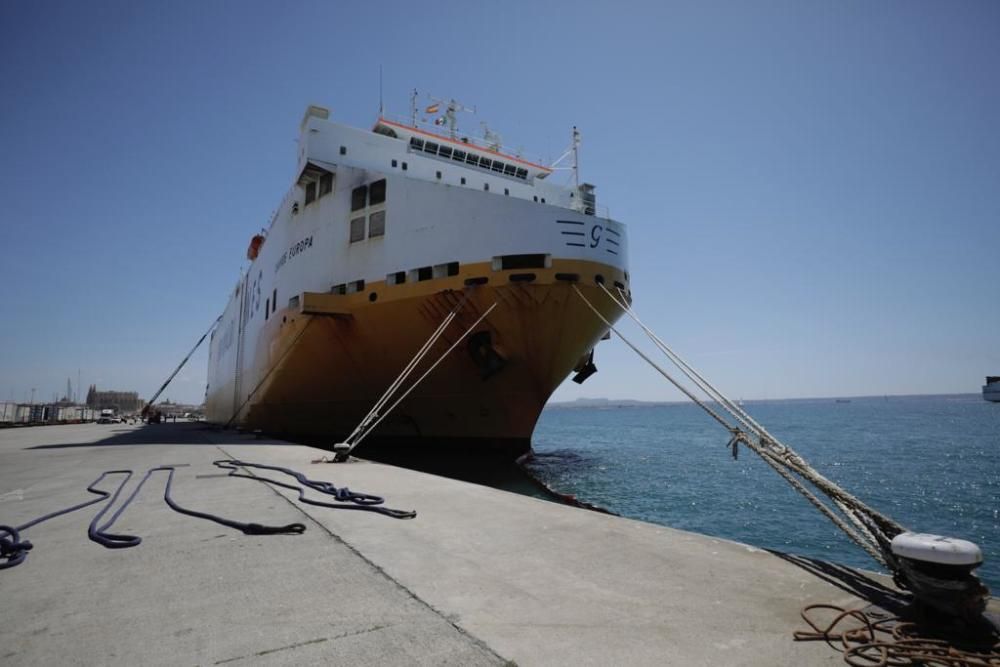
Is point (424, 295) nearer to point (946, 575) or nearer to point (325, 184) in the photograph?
point (325, 184)

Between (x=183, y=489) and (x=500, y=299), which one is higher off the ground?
(x=500, y=299)

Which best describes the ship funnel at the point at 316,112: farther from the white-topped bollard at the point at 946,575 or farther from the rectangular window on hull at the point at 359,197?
the white-topped bollard at the point at 946,575

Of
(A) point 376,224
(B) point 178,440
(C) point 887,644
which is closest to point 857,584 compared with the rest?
(C) point 887,644

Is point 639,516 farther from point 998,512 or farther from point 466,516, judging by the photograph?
point 998,512

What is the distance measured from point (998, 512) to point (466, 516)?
1525 centimetres

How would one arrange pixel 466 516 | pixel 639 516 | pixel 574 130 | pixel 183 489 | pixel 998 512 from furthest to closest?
pixel 574 130 → pixel 998 512 → pixel 639 516 → pixel 183 489 → pixel 466 516

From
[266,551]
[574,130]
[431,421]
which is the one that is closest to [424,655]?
[266,551]

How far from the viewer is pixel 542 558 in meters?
3.55

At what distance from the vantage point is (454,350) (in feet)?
44.0

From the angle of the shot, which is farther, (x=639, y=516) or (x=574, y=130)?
(x=574, y=130)

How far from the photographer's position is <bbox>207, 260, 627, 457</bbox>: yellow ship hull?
1260 centimetres

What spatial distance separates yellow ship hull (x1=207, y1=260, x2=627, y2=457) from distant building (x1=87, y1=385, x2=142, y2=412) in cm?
11462

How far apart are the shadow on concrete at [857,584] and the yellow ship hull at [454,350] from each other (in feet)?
30.7

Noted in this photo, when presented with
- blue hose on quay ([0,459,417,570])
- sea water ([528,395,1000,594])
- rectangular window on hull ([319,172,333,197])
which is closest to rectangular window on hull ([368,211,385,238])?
rectangular window on hull ([319,172,333,197])
